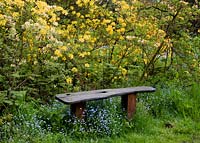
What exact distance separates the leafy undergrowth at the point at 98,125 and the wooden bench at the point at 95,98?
96mm

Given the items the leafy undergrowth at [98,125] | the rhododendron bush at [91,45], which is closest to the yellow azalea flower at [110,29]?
the rhododendron bush at [91,45]

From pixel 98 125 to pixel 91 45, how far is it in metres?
1.67

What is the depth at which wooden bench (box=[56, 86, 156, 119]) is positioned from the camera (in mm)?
5035

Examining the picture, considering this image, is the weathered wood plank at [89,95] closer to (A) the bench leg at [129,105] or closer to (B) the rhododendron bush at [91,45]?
(A) the bench leg at [129,105]

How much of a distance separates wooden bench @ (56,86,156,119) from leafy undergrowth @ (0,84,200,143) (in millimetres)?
96

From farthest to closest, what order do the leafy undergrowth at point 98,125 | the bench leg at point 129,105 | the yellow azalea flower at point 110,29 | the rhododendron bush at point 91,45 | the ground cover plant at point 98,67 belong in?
the yellow azalea flower at point 110,29 → the bench leg at point 129,105 → the rhododendron bush at point 91,45 → the ground cover plant at point 98,67 → the leafy undergrowth at point 98,125

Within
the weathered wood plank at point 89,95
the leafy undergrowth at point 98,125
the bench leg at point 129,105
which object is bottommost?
the leafy undergrowth at point 98,125

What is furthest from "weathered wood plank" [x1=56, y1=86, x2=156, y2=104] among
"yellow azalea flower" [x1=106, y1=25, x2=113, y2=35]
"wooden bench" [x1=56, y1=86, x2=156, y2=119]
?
"yellow azalea flower" [x1=106, y1=25, x2=113, y2=35]

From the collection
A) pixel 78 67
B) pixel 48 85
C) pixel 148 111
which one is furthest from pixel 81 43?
pixel 148 111

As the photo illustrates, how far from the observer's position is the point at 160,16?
24.3 ft

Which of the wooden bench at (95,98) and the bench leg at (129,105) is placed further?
the bench leg at (129,105)

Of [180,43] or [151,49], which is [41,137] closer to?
[151,49]

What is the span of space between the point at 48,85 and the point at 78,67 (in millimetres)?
565

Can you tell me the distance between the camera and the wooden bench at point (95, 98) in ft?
16.5
